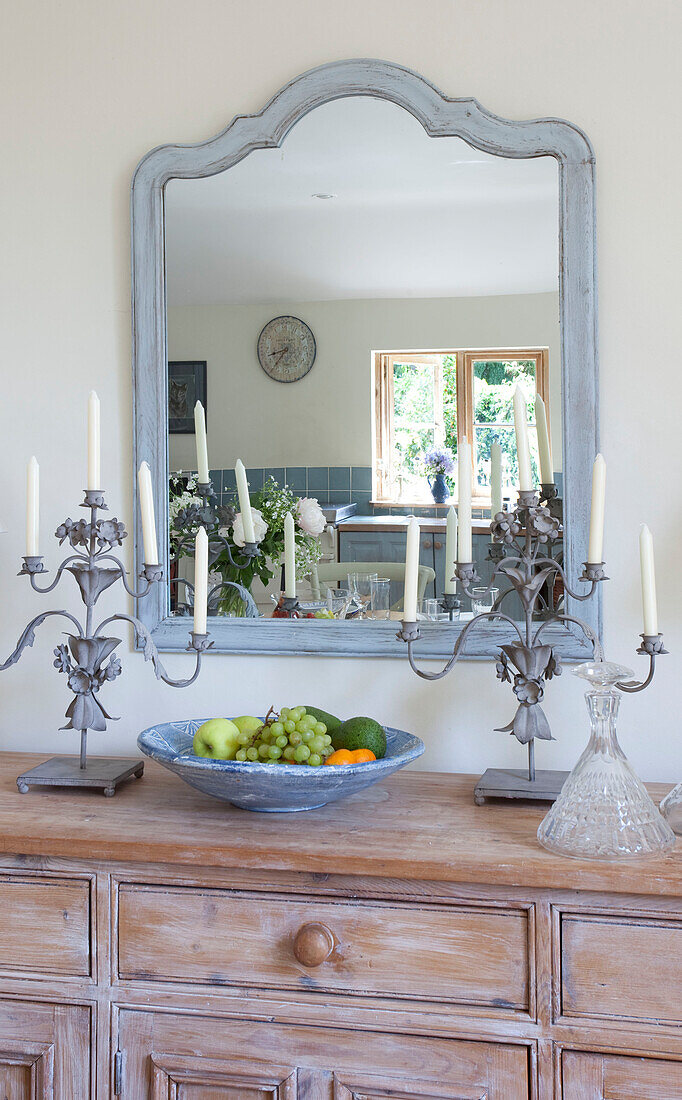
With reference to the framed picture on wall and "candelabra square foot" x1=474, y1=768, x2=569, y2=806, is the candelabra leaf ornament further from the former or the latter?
the framed picture on wall

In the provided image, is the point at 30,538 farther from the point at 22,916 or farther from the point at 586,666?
the point at 586,666

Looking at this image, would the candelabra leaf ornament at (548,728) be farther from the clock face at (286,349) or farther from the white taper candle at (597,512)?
the clock face at (286,349)

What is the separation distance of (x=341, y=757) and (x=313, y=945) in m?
0.27

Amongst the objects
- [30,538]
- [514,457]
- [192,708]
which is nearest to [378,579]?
[514,457]

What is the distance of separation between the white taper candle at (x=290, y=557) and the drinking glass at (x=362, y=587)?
11 centimetres

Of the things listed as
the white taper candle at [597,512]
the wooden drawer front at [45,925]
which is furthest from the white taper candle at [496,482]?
the wooden drawer front at [45,925]

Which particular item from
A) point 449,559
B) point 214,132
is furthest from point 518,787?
point 214,132

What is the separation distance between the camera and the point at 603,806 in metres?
1.29

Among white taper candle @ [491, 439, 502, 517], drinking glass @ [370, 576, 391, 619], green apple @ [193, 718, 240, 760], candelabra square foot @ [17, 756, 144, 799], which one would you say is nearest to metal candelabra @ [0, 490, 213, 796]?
candelabra square foot @ [17, 756, 144, 799]

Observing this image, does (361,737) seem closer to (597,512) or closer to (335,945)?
(335,945)

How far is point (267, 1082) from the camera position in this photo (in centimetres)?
129

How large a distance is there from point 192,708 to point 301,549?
0.38 metres

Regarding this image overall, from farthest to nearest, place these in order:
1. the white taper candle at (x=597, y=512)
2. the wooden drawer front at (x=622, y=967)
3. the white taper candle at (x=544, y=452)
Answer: the white taper candle at (x=544, y=452) < the white taper candle at (x=597, y=512) < the wooden drawer front at (x=622, y=967)

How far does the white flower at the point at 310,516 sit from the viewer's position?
1.74 m
